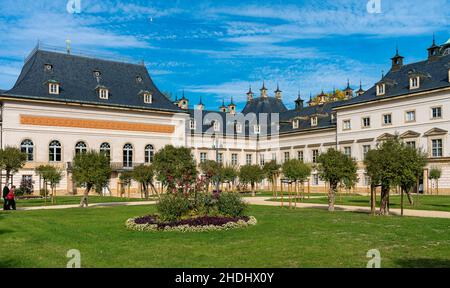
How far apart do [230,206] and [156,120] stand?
118ft

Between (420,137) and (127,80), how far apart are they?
31.6 metres

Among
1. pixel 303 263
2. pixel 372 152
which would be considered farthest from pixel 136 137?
pixel 303 263

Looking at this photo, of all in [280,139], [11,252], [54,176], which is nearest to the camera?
[11,252]

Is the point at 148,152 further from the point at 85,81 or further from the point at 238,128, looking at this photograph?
the point at 238,128

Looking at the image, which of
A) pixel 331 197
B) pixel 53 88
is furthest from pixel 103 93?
pixel 331 197

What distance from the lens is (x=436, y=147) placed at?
1660 inches

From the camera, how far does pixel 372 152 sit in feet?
67.5

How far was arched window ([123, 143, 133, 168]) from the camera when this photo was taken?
4959cm

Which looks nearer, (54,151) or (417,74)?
(417,74)

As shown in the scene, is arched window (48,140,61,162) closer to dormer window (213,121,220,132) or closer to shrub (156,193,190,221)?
dormer window (213,121,220,132)

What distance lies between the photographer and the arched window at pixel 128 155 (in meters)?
49.6

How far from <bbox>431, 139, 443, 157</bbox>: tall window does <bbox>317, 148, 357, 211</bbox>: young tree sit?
22.2m

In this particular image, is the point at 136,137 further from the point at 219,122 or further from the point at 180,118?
the point at 219,122

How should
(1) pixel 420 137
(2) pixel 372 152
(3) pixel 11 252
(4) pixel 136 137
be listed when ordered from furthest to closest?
(4) pixel 136 137 < (1) pixel 420 137 < (2) pixel 372 152 < (3) pixel 11 252
